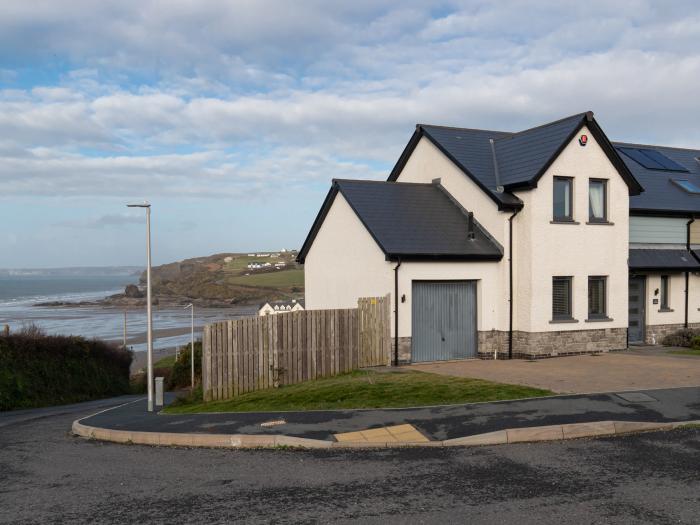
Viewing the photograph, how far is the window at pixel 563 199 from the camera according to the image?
20.9 meters

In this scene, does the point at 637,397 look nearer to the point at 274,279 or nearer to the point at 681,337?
the point at 681,337

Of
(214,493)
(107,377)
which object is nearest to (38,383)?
(107,377)

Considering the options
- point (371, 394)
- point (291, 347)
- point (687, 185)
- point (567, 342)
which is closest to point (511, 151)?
point (567, 342)

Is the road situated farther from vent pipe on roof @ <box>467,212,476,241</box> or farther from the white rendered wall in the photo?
vent pipe on roof @ <box>467,212,476,241</box>

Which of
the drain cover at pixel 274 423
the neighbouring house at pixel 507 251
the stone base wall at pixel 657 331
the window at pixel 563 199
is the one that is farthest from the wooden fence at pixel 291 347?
the stone base wall at pixel 657 331

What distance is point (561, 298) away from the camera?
21109 mm

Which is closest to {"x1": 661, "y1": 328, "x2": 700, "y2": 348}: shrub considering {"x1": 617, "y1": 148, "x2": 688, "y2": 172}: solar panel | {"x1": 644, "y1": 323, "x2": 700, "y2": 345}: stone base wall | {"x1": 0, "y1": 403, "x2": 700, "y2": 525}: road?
{"x1": 644, "y1": 323, "x2": 700, "y2": 345}: stone base wall

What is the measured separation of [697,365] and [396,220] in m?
9.27

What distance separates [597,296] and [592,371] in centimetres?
519

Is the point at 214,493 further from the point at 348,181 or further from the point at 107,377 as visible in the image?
the point at 107,377

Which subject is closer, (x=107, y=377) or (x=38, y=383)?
(x=38, y=383)

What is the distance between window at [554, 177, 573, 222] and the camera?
20938 mm

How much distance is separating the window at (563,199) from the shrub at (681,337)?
6445mm

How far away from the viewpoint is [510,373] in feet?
56.3
